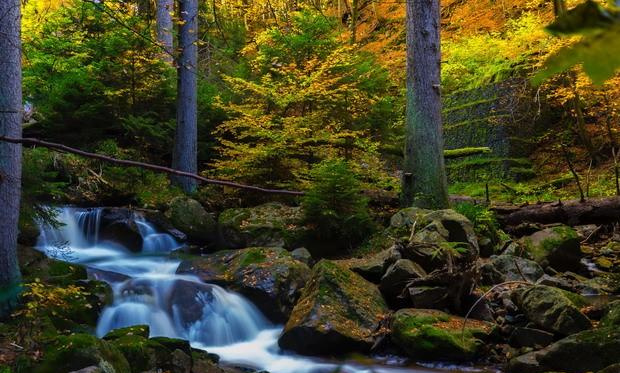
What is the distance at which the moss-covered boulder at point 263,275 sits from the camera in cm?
787

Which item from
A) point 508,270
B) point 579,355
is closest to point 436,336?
point 579,355

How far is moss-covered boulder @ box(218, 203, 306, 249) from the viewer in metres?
10.1

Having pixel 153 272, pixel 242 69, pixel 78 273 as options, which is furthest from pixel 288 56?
pixel 78 273

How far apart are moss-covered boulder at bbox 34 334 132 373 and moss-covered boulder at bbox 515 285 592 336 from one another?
4568mm

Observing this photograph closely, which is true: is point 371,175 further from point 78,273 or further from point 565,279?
point 78,273

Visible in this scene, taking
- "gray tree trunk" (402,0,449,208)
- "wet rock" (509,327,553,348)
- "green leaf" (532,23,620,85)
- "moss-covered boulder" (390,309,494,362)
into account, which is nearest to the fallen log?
"gray tree trunk" (402,0,449,208)

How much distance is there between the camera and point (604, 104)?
12492 mm

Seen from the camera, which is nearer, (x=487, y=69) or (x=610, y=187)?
(x=610, y=187)

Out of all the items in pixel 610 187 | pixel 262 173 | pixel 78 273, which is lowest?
pixel 78 273

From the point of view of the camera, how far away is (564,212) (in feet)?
32.6

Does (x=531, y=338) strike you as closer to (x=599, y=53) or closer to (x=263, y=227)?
(x=263, y=227)

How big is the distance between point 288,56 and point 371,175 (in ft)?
12.1

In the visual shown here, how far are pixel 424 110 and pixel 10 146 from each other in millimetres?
6747

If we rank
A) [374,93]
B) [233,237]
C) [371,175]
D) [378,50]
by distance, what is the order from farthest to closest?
[378,50] → [374,93] → [371,175] → [233,237]
